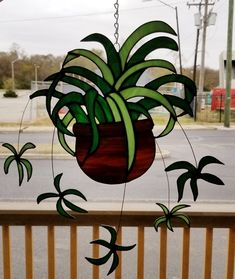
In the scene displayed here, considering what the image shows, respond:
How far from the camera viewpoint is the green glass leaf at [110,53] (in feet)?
3.07

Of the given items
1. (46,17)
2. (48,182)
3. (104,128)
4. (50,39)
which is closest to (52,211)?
(48,182)

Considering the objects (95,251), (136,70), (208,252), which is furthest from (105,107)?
(208,252)

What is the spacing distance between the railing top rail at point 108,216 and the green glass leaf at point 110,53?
46cm

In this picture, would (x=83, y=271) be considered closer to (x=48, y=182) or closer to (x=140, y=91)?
(x=48, y=182)

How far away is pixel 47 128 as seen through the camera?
3.85 ft

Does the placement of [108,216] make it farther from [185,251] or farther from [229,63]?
[229,63]

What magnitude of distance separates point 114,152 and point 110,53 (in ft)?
0.91

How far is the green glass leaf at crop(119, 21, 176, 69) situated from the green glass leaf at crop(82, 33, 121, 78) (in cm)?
1

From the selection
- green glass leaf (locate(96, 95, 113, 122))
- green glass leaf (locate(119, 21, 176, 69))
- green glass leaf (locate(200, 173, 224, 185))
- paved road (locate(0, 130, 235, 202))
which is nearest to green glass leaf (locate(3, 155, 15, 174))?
paved road (locate(0, 130, 235, 202))

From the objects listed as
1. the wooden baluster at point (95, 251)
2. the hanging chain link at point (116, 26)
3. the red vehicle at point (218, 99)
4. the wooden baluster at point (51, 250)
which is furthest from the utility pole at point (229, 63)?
the wooden baluster at point (51, 250)

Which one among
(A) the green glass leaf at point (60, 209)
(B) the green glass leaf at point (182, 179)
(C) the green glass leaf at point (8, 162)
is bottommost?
(A) the green glass leaf at point (60, 209)

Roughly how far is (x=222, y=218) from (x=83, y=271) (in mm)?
565

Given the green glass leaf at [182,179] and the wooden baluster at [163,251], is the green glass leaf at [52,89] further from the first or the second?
the wooden baluster at [163,251]

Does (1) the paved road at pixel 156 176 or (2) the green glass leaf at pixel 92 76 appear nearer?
(2) the green glass leaf at pixel 92 76
